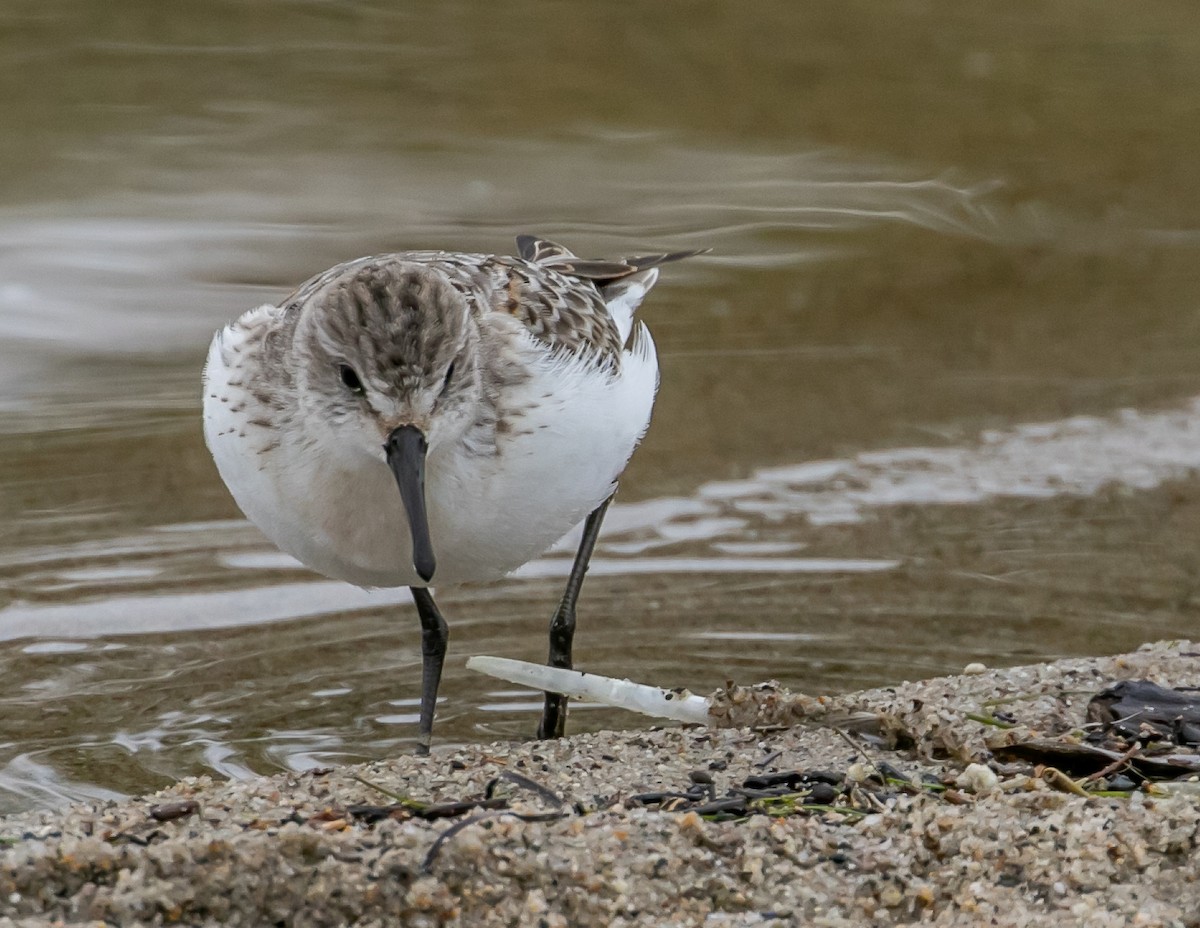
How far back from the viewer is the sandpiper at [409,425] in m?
4.34

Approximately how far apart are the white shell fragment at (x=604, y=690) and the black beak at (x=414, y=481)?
597mm

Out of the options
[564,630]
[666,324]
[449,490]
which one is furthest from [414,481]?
[666,324]

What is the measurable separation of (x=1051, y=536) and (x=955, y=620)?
3.09 feet

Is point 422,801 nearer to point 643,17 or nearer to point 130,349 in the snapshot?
point 130,349

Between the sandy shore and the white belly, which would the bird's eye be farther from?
the sandy shore

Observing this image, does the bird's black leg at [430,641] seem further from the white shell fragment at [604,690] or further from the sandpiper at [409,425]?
the white shell fragment at [604,690]

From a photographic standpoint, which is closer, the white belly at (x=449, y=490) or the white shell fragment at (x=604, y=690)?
the white belly at (x=449, y=490)

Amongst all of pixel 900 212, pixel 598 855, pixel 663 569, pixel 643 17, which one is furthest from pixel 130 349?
pixel 598 855

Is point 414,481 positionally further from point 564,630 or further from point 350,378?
point 564,630

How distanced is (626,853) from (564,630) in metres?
1.99

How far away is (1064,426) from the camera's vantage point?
7.97 metres

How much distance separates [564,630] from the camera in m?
5.56

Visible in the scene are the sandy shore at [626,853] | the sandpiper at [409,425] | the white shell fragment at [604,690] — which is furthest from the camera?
the white shell fragment at [604,690]

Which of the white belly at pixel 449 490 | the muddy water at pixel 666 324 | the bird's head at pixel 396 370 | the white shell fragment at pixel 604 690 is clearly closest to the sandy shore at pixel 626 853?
the white shell fragment at pixel 604 690
